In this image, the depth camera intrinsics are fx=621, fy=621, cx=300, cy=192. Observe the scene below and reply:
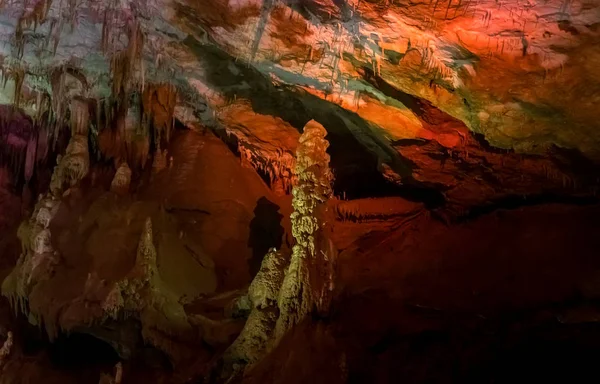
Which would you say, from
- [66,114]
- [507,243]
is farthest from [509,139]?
[66,114]

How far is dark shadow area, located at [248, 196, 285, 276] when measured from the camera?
985 centimetres

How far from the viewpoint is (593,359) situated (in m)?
4.75

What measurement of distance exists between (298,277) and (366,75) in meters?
3.40

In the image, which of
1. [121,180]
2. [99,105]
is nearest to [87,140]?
[99,105]

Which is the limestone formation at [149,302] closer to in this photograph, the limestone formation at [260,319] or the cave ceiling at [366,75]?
the limestone formation at [260,319]

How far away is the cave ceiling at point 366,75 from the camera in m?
6.65

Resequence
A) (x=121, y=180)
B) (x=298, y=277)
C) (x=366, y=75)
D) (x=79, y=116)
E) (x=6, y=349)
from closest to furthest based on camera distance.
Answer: (x=298, y=277), (x=6, y=349), (x=366, y=75), (x=121, y=180), (x=79, y=116)

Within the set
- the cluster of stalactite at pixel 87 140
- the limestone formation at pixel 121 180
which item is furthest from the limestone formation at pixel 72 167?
the limestone formation at pixel 121 180

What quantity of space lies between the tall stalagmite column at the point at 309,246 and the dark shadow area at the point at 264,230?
10.7ft

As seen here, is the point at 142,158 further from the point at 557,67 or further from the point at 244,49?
the point at 557,67

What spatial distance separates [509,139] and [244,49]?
3.84 meters

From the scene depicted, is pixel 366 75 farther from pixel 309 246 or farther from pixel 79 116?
pixel 79 116

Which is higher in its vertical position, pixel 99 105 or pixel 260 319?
pixel 260 319

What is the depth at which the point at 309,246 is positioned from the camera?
6.16m
